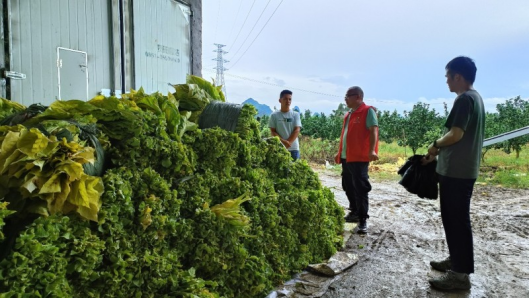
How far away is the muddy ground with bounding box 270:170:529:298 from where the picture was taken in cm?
310

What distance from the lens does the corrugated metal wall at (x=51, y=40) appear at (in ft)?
12.5

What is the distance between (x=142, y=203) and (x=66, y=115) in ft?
2.29

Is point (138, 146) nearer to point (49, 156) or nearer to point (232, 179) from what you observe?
point (49, 156)

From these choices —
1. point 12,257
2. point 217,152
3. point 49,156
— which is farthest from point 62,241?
point 217,152

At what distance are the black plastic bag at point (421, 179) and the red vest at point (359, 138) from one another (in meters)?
0.99

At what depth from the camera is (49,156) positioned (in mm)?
1740

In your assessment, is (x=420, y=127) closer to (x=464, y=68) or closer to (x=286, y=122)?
(x=286, y=122)

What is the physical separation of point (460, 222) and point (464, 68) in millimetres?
1327

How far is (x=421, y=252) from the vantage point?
4016mm

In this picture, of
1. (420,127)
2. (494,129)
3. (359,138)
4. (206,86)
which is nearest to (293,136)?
(359,138)

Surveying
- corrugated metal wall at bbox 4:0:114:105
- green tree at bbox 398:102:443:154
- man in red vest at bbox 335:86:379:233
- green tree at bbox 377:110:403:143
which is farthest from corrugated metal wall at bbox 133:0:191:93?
green tree at bbox 377:110:403:143

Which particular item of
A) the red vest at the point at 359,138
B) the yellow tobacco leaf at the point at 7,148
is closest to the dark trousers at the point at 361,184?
the red vest at the point at 359,138

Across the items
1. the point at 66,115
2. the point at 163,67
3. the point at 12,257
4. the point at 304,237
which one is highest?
the point at 163,67

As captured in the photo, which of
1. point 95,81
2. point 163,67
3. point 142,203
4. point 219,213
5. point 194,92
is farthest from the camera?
point 163,67
